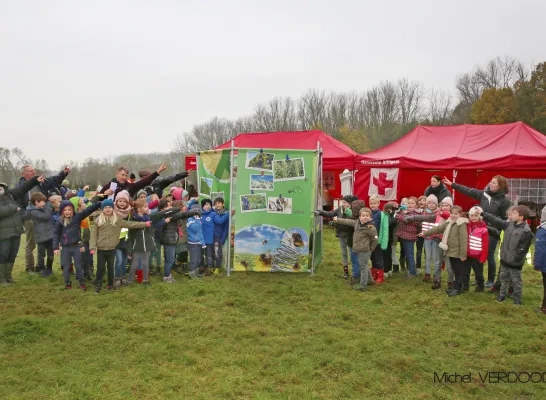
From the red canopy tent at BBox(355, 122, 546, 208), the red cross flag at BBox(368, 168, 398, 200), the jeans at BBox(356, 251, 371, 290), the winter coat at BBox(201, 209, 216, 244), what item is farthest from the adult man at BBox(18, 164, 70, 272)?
the red cross flag at BBox(368, 168, 398, 200)

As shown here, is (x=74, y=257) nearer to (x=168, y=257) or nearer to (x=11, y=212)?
(x=11, y=212)

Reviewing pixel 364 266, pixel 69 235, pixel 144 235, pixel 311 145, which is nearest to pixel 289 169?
pixel 364 266

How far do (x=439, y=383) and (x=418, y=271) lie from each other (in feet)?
14.5

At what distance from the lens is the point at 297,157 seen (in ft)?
24.2

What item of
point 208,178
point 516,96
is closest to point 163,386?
point 208,178

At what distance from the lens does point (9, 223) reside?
6941 mm

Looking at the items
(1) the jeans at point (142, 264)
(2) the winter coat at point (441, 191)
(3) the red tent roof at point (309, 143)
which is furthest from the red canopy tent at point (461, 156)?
(1) the jeans at point (142, 264)

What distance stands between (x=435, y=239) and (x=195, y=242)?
4.08 metres

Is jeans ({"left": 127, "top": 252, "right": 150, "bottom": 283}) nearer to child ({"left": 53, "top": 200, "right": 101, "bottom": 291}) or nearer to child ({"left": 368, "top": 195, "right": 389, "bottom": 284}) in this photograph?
child ({"left": 53, "top": 200, "right": 101, "bottom": 291})

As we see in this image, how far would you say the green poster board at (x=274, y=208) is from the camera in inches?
291

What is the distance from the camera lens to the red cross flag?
13.7 metres

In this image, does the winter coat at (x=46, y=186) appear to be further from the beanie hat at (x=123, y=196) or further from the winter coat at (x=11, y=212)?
the beanie hat at (x=123, y=196)

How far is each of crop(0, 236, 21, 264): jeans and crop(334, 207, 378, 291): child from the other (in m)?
5.63

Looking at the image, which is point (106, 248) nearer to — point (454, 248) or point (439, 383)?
point (439, 383)
